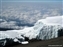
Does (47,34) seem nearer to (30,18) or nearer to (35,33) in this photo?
(35,33)

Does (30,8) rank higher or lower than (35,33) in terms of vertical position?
higher

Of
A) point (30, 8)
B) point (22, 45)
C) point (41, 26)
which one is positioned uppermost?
point (30, 8)

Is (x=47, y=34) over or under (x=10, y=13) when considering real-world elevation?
under

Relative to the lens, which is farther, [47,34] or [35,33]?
[35,33]

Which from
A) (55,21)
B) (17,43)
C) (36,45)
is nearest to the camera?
(36,45)

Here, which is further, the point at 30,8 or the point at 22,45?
the point at 30,8

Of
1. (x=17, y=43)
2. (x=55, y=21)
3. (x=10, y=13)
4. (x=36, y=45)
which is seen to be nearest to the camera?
(x=36, y=45)

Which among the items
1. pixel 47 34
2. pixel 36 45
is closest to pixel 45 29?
pixel 47 34

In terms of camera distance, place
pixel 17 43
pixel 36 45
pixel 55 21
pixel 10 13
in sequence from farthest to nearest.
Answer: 1. pixel 10 13
2. pixel 55 21
3. pixel 17 43
4. pixel 36 45

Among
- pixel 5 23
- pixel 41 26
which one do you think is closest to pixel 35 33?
pixel 41 26

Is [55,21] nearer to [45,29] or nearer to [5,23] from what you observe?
[45,29]
